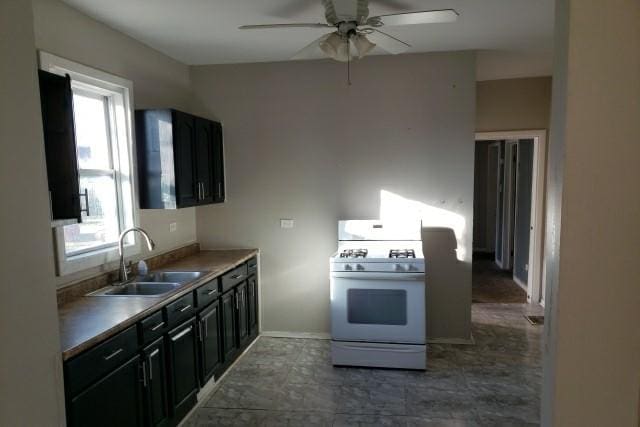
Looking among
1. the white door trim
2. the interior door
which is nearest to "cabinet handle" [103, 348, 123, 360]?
the white door trim

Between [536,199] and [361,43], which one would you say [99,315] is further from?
[536,199]

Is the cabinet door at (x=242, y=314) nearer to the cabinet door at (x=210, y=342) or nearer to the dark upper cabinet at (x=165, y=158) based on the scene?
the cabinet door at (x=210, y=342)

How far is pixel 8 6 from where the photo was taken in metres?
0.90

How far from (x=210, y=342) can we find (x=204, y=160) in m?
1.52

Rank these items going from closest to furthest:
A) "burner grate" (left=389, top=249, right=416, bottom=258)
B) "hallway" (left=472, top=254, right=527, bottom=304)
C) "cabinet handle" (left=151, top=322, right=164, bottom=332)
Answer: "cabinet handle" (left=151, top=322, right=164, bottom=332) < "burner grate" (left=389, top=249, right=416, bottom=258) < "hallway" (left=472, top=254, right=527, bottom=304)

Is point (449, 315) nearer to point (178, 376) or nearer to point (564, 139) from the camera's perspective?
point (178, 376)

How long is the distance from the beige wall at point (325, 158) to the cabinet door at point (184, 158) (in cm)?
70

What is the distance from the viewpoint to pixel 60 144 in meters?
1.88

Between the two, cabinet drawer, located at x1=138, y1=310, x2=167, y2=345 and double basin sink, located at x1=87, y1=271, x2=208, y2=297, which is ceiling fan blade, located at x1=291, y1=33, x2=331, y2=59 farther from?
cabinet drawer, located at x1=138, y1=310, x2=167, y2=345

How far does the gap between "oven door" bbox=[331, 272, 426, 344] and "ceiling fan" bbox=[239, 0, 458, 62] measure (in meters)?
1.69

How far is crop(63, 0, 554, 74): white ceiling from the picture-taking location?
8.64 feet

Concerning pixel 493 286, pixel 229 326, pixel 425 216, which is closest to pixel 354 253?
pixel 425 216

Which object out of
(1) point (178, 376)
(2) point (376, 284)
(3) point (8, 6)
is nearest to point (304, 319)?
(2) point (376, 284)

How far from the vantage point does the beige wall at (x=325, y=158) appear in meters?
3.76
